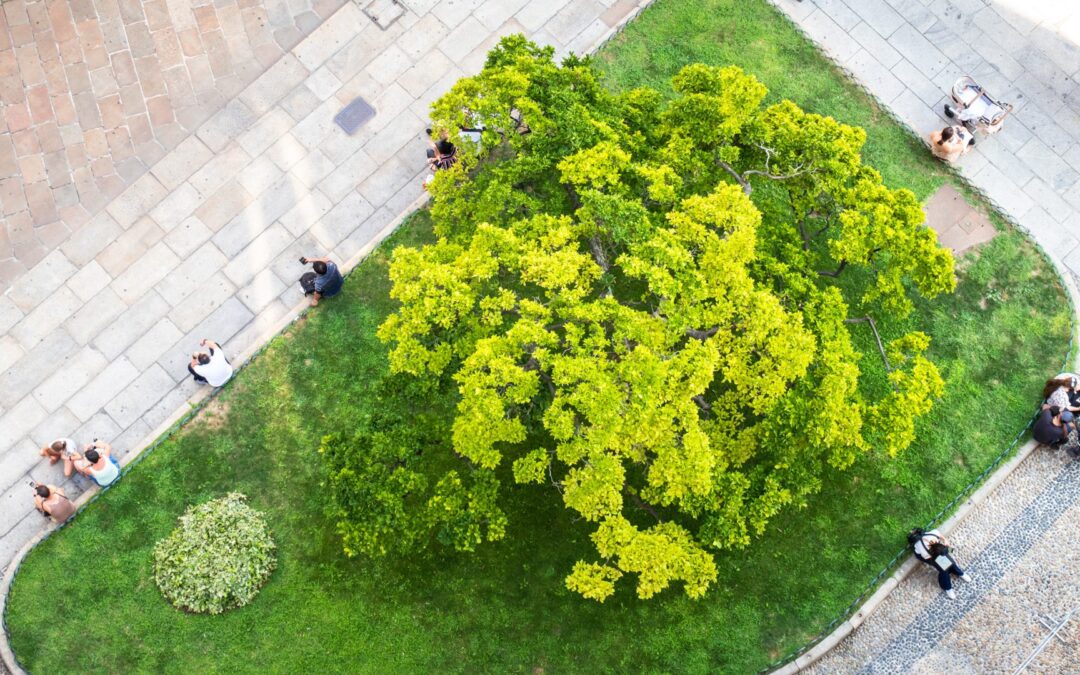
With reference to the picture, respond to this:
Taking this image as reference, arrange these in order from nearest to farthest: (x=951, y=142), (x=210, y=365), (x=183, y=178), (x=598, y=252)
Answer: (x=598, y=252), (x=210, y=365), (x=951, y=142), (x=183, y=178)

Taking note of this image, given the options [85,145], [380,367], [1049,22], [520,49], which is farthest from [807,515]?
[85,145]

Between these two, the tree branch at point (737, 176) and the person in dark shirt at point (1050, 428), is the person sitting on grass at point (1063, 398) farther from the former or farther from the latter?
the tree branch at point (737, 176)

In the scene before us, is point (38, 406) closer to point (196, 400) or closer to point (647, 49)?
point (196, 400)

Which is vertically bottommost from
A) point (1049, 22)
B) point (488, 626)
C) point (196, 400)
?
point (196, 400)

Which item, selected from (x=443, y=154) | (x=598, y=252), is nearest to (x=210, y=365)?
(x=443, y=154)

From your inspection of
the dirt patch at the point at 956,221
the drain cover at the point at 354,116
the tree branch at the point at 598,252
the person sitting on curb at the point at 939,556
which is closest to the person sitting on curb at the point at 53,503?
the drain cover at the point at 354,116

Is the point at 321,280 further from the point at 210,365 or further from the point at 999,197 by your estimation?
the point at 999,197
